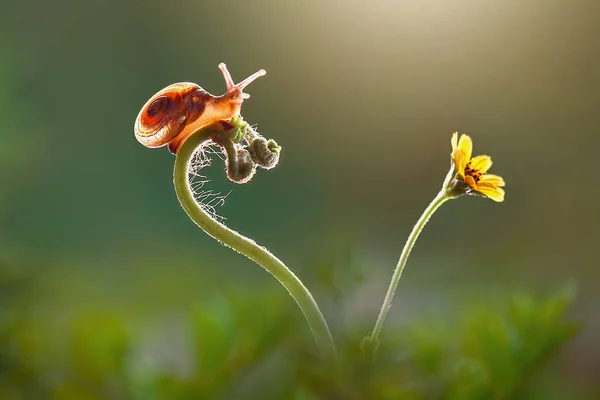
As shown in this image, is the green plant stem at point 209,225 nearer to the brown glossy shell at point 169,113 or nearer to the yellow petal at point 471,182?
the brown glossy shell at point 169,113

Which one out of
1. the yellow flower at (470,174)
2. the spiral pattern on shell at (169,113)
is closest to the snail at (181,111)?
the spiral pattern on shell at (169,113)

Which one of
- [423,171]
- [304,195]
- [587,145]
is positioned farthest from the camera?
[587,145]

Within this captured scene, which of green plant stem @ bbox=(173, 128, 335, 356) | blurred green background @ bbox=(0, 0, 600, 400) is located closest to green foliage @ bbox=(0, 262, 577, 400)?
blurred green background @ bbox=(0, 0, 600, 400)

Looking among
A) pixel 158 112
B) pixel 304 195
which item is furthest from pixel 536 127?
pixel 158 112

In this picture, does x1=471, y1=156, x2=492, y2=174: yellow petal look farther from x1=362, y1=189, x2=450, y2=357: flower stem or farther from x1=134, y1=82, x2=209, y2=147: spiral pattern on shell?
x1=134, y1=82, x2=209, y2=147: spiral pattern on shell

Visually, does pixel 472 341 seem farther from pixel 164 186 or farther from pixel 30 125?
pixel 164 186

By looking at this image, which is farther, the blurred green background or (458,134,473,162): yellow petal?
(458,134,473,162): yellow petal
